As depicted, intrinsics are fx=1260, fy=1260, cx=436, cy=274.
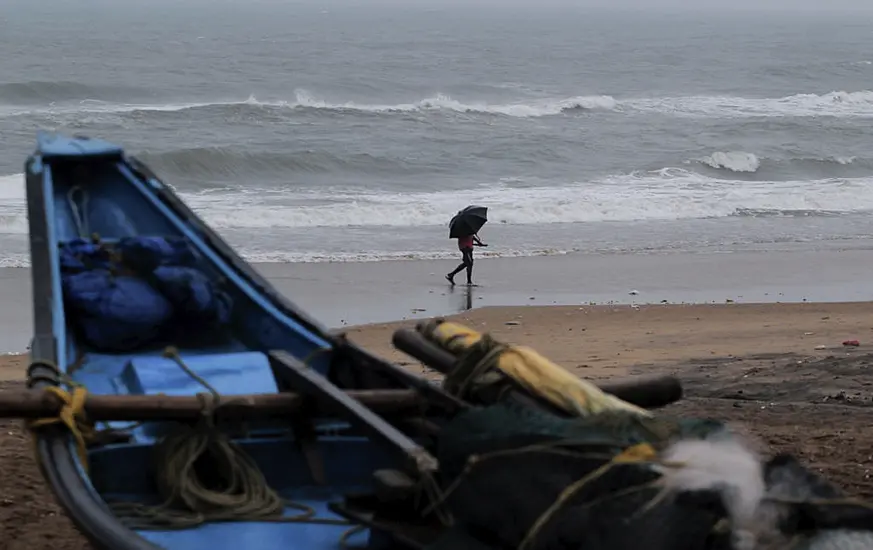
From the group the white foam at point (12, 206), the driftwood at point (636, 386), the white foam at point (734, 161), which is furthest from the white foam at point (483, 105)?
the driftwood at point (636, 386)

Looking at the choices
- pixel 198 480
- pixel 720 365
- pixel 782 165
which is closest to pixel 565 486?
pixel 198 480

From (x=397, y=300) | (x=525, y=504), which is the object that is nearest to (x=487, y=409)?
(x=525, y=504)

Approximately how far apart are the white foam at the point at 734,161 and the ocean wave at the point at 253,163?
668cm

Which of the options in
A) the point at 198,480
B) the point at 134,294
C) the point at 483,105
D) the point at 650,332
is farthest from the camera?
the point at 483,105

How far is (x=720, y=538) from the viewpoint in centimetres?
286

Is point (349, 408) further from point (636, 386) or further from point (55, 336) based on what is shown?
point (55, 336)

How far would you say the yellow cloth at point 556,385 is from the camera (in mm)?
3775

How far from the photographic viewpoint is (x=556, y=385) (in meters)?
3.90

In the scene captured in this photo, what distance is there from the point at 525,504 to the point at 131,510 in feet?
5.34

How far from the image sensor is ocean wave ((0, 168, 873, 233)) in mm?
18703

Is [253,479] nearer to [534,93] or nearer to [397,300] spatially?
[397,300]

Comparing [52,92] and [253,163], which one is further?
[52,92]

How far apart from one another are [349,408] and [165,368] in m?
1.60

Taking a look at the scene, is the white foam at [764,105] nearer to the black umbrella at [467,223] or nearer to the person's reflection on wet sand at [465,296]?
the black umbrella at [467,223]
